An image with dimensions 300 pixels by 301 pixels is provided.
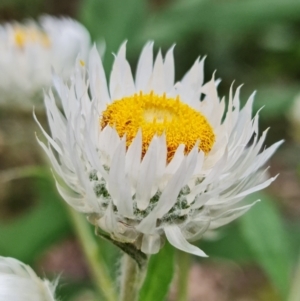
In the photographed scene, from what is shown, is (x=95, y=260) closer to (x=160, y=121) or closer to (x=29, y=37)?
(x=160, y=121)

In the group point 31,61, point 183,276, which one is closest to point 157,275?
point 183,276


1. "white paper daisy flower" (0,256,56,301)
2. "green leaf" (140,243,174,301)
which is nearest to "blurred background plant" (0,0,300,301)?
"green leaf" (140,243,174,301)

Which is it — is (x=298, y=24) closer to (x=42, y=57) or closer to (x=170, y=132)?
(x=42, y=57)

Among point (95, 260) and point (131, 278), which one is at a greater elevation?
point (131, 278)

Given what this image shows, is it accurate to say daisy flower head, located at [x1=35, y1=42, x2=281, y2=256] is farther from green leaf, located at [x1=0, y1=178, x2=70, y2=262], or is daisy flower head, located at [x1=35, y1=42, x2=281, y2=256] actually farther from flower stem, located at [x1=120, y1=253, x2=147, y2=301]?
green leaf, located at [x1=0, y1=178, x2=70, y2=262]

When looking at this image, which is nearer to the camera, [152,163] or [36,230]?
[152,163]

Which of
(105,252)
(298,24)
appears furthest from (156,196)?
(298,24)

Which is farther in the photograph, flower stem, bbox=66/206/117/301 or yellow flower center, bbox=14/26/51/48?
yellow flower center, bbox=14/26/51/48
